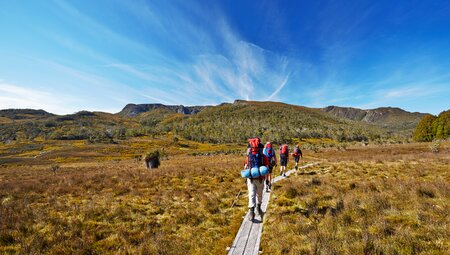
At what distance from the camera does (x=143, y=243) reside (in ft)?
20.3

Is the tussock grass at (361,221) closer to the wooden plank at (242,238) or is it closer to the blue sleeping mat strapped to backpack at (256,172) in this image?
the wooden plank at (242,238)

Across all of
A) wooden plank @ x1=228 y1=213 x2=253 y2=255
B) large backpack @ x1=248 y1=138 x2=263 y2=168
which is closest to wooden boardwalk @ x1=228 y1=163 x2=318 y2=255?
wooden plank @ x1=228 y1=213 x2=253 y2=255

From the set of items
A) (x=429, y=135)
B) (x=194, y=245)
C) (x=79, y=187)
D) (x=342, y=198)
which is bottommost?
(x=79, y=187)

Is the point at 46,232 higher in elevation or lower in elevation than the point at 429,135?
lower

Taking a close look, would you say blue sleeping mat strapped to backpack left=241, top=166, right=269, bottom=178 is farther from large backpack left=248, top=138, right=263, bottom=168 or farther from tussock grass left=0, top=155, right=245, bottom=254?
tussock grass left=0, top=155, right=245, bottom=254

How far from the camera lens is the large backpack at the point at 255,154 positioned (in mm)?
7766

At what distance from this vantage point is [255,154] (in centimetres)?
782

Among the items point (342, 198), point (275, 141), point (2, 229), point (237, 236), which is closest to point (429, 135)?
point (275, 141)

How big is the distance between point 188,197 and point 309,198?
629 centimetres

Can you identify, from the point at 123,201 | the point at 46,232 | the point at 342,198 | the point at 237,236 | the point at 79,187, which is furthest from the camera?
the point at 79,187

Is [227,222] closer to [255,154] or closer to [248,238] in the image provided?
[248,238]

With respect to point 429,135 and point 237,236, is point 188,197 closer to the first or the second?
point 237,236

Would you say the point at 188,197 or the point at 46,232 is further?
the point at 188,197

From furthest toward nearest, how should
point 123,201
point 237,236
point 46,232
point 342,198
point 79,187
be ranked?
point 79,187, point 123,201, point 342,198, point 46,232, point 237,236
